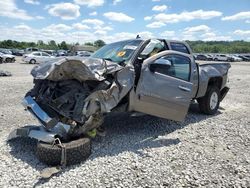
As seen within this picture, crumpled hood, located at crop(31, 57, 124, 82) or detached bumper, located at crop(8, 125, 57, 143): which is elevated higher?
crumpled hood, located at crop(31, 57, 124, 82)

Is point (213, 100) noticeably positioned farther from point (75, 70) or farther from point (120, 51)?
point (75, 70)

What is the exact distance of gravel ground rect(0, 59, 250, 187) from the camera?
147 inches

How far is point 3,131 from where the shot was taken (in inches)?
227

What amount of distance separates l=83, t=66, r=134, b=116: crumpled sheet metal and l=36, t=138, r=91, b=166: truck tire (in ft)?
1.87

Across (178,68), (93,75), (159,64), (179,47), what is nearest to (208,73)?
(179,47)

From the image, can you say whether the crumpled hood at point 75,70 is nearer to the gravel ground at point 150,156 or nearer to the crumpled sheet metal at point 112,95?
the crumpled sheet metal at point 112,95

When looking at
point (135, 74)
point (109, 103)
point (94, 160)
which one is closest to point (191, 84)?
point (135, 74)

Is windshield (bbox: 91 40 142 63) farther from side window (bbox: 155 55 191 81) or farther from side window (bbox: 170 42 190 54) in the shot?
side window (bbox: 170 42 190 54)

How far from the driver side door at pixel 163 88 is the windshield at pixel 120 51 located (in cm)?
43

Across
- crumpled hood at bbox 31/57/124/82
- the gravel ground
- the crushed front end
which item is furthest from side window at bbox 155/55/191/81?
crumpled hood at bbox 31/57/124/82

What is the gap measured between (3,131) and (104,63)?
273 centimetres

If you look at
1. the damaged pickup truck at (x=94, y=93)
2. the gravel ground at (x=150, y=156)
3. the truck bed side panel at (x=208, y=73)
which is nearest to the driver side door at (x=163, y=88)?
the damaged pickup truck at (x=94, y=93)

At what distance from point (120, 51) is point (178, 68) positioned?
1336 millimetres

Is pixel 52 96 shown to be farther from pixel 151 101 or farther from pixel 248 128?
pixel 248 128
